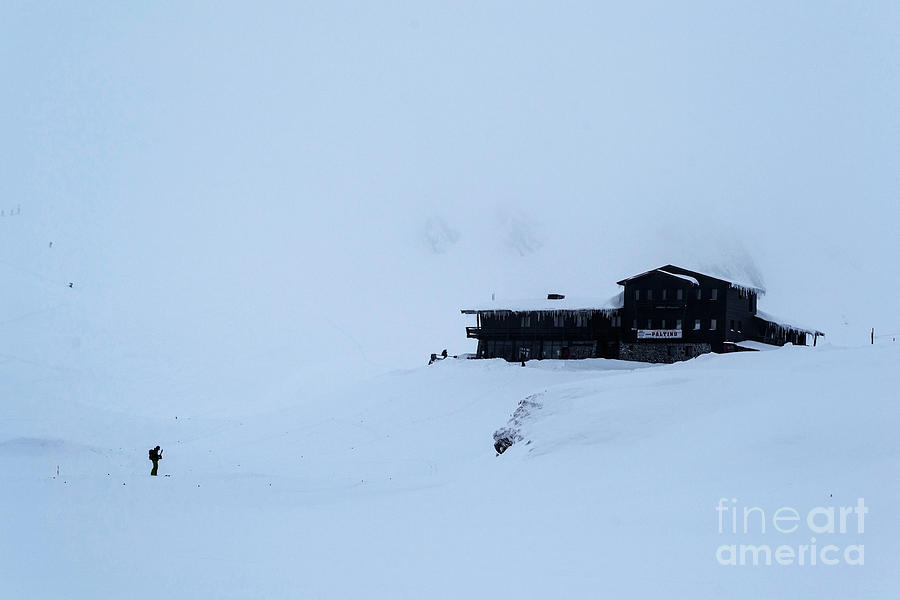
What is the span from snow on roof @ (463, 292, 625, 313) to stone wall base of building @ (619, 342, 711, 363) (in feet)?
10.5

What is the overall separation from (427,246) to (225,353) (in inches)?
2689

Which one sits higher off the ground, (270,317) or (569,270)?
(569,270)

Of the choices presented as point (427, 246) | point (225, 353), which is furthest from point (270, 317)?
point (427, 246)

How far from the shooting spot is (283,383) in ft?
220

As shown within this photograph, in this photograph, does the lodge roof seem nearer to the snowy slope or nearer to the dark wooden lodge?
the dark wooden lodge

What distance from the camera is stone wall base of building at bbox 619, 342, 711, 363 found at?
60.3 metres

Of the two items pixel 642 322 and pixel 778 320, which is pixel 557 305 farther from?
pixel 778 320

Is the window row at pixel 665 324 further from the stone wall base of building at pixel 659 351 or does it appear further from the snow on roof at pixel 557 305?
the snow on roof at pixel 557 305

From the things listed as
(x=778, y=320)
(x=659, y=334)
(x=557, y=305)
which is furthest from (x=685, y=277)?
(x=778, y=320)

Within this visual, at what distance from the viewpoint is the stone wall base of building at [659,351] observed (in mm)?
60344

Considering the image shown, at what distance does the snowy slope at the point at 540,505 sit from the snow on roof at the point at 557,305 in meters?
31.2

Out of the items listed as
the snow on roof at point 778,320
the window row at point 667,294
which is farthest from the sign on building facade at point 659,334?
the snow on roof at point 778,320

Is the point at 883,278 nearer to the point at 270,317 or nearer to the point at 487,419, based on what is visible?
the point at 270,317

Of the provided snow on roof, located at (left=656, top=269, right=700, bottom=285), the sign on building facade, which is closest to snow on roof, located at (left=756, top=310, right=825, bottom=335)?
snow on roof, located at (left=656, top=269, right=700, bottom=285)
